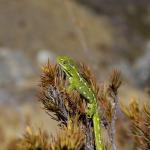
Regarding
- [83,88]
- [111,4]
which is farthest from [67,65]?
[111,4]

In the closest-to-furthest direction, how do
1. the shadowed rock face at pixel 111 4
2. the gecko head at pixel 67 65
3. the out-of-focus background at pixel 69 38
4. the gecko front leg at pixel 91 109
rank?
the gecko front leg at pixel 91 109, the gecko head at pixel 67 65, the out-of-focus background at pixel 69 38, the shadowed rock face at pixel 111 4

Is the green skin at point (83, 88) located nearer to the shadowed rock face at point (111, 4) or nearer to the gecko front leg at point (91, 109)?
the gecko front leg at point (91, 109)

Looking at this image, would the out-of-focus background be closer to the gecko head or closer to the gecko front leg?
the gecko head

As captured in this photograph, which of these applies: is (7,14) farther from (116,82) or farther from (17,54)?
(116,82)

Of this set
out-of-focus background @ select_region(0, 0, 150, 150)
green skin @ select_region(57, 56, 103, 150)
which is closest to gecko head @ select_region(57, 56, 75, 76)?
green skin @ select_region(57, 56, 103, 150)

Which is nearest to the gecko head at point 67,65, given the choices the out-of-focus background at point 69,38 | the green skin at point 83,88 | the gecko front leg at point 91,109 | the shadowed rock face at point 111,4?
the green skin at point 83,88

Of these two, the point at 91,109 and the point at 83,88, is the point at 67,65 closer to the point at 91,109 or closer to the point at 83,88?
the point at 83,88

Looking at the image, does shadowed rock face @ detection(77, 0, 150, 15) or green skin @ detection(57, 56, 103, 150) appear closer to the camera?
green skin @ detection(57, 56, 103, 150)
